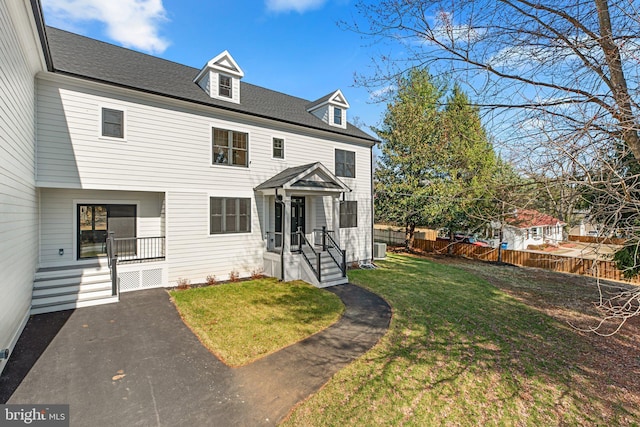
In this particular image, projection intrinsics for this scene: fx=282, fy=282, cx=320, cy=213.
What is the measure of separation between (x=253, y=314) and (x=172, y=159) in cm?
615

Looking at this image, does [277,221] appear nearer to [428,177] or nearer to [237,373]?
[237,373]

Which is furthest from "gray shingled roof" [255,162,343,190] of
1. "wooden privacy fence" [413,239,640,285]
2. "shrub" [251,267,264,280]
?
"wooden privacy fence" [413,239,640,285]

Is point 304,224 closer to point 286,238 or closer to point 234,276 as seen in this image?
point 286,238

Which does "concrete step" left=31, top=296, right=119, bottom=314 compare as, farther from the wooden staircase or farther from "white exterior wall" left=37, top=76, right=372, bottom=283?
"white exterior wall" left=37, top=76, right=372, bottom=283

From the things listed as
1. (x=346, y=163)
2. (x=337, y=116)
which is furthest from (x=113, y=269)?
(x=337, y=116)

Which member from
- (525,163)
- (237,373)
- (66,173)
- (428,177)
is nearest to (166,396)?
(237,373)

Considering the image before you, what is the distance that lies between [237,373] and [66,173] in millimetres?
7757

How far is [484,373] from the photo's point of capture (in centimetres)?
513

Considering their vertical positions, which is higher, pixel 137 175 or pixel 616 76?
pixel 616 76

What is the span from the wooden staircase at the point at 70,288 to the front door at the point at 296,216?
704 centimetres

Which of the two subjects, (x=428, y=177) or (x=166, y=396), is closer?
(x=166, y=396)

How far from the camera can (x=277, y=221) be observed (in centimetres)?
1287

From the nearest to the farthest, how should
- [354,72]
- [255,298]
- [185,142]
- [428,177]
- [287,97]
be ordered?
[354,72]
[255,298]
[185,142]
[287,97]
[428,177]

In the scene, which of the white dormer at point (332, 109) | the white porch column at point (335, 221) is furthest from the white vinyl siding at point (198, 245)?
the white dormer at point (332, 109)
